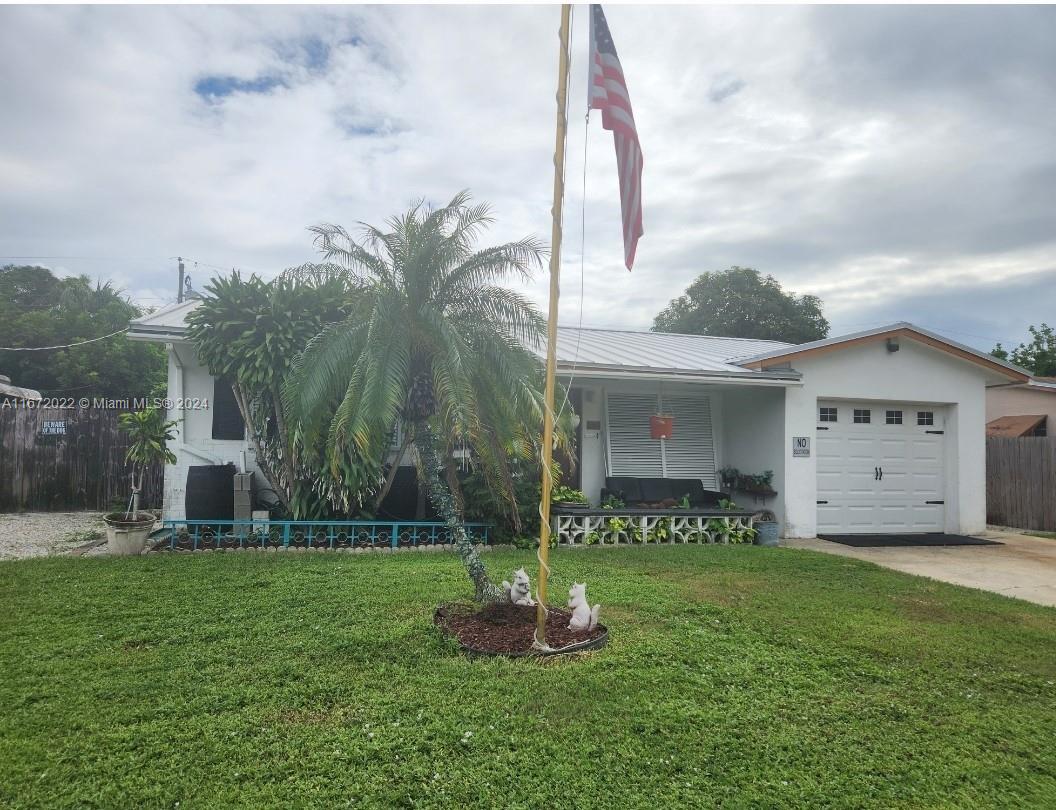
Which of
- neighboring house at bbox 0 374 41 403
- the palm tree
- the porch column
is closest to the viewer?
the palm tree

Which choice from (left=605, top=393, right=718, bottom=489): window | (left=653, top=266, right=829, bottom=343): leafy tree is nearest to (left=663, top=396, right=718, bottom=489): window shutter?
(left=605, top=393, right=718, bottom=489): window

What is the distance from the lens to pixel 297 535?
8297mm

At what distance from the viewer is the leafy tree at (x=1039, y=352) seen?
2392 cm

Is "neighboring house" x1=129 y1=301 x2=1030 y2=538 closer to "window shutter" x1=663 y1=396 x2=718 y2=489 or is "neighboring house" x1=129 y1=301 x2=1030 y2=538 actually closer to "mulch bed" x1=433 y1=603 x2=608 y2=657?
"window shutter" x1=663 y1=396 x2=718 y2=489

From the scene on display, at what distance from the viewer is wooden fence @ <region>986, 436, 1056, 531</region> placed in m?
12.1

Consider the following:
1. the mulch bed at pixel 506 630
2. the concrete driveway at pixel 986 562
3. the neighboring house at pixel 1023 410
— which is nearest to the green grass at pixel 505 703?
the mulch bed at pixel 506 630

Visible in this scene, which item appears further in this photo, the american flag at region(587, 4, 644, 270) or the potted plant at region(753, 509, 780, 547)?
the potted plant at region(753, 509, 780, 547)

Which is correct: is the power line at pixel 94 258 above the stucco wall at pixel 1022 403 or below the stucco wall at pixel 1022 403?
above

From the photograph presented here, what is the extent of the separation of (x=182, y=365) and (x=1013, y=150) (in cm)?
1348

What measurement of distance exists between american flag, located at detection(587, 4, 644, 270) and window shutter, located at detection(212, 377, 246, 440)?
728cm

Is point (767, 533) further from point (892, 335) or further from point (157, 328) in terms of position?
point (157, 328)

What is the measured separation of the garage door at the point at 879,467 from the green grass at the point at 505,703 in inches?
187

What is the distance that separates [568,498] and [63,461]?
9.37 m

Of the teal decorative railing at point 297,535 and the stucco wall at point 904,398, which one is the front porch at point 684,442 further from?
the teal decorative railing at point 297,535
